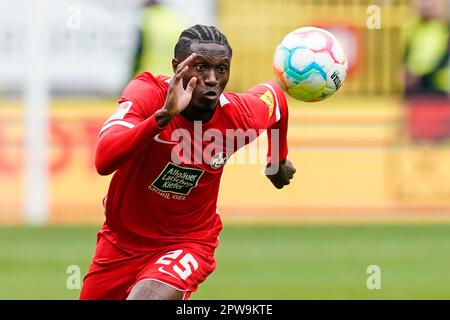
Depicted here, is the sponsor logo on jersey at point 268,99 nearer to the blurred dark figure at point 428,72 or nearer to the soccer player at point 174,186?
the soccer player at point 174,186

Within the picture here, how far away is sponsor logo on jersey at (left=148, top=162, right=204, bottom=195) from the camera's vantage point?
733 centimetres

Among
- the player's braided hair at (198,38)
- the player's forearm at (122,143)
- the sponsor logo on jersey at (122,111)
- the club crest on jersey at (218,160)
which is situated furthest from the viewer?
the club crest on jersey at (218,160)

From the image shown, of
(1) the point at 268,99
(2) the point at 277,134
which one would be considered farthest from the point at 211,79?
(2) the point at 277,134

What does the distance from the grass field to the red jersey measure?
11.2 feet

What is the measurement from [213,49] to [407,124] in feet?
31.1

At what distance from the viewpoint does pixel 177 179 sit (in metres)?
7.36

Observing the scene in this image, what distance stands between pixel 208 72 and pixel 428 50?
10235 mm

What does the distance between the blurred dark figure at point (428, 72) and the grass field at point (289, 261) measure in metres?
1.43

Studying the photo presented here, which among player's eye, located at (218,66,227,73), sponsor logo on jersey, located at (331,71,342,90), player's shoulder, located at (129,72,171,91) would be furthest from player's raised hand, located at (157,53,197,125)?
sponsor logo on jersey, located at (331,71,342,90)

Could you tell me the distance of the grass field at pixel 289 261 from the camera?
11.3 metres

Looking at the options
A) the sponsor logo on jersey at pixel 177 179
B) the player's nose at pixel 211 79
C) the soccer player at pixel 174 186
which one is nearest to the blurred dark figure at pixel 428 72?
the soccer player at pixel 174 186

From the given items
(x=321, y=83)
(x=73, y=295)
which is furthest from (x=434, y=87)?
(x=321, y=83)

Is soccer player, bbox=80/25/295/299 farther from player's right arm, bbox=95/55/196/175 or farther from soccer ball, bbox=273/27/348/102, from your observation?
soccer ball, bbox=273/27/348/102
